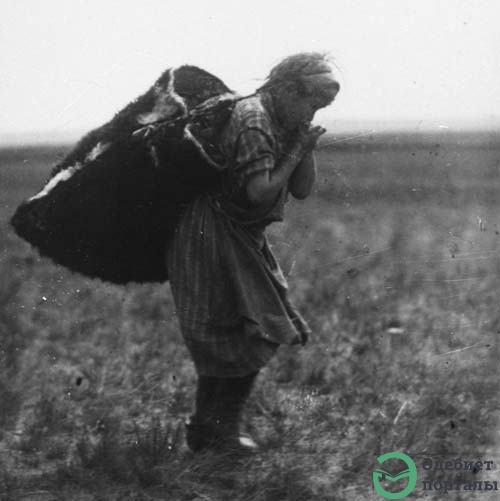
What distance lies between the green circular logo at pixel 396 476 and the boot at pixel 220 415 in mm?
648

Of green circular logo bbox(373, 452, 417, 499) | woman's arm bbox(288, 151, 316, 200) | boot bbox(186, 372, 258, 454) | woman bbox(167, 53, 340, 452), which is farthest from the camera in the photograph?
boot bbox(186, 372, 258, 454)

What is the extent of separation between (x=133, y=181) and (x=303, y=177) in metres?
0.77

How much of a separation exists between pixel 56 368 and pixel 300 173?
A: 255 cm

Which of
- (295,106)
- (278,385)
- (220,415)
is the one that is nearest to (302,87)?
(295,106)

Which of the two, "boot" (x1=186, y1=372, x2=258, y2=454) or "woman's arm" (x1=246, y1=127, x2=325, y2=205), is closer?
"woman's arm" (x1=246, y1=127, x2=325, y2=205)

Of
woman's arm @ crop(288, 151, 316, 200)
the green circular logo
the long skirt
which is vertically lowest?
the green circular logo

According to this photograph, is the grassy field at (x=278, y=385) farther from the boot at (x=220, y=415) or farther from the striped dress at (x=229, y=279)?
the striped dress at (x=229, y=279)

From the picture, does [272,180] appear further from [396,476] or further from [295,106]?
[396,476]

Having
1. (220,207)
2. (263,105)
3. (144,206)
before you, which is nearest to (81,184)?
(144,206)

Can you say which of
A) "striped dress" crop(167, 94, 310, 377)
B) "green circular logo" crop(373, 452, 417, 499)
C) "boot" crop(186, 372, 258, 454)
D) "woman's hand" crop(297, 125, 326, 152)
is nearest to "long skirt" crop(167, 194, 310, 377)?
"striped dress" crop(167, 94, 310, 377)

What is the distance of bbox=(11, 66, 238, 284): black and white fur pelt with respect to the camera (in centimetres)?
415

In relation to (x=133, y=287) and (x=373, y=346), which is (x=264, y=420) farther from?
(x=133, y=287)

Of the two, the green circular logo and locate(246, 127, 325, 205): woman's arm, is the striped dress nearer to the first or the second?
locate(246, 127, 325, 205): woman's arm

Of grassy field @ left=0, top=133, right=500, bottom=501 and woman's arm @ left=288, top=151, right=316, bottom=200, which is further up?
woman's arm @ left=288, top=151, right=316, bottom=200
